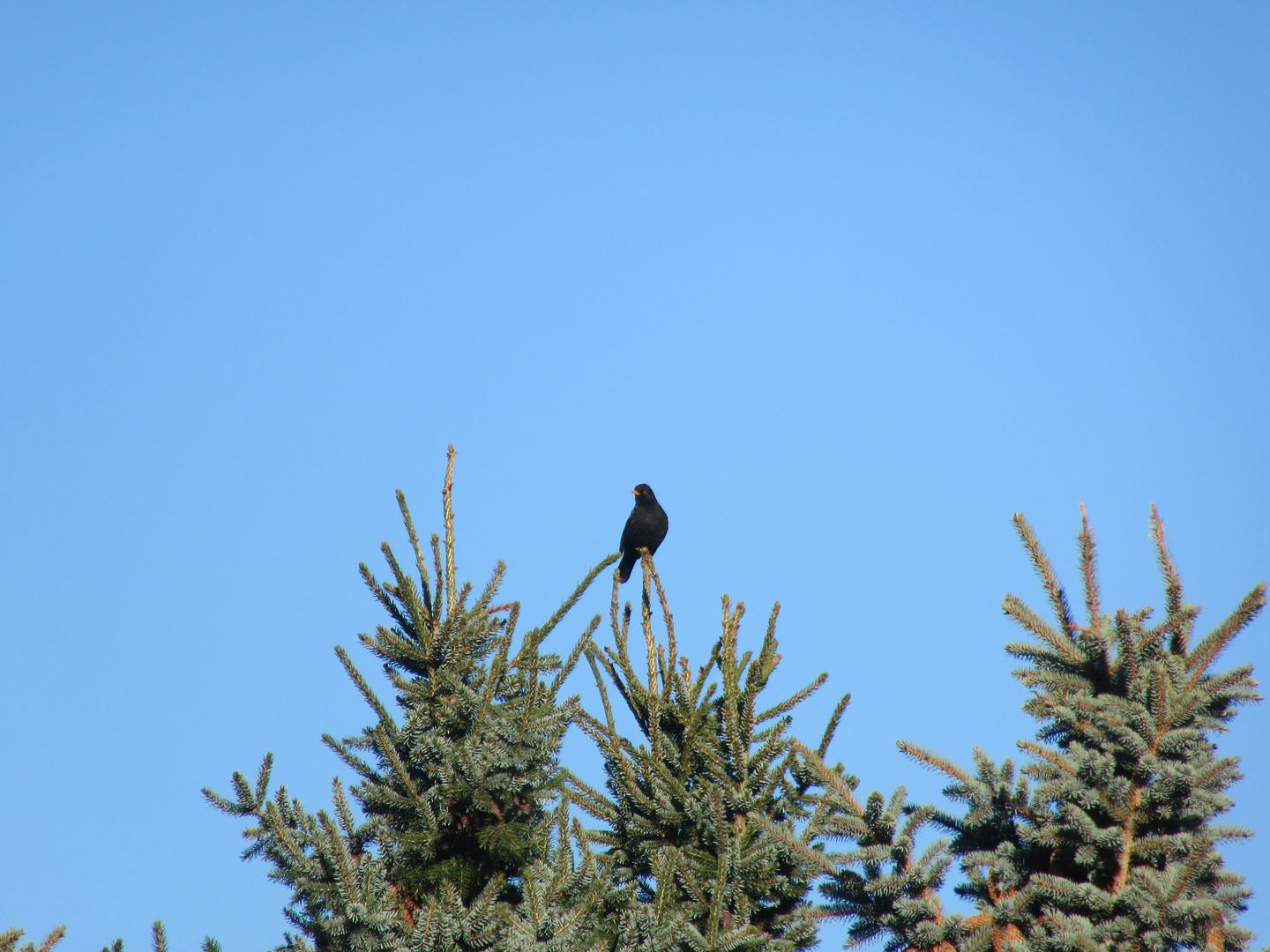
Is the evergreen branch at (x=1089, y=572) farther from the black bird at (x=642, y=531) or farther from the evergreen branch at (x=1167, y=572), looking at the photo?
the black bird at (x=642, y=531)

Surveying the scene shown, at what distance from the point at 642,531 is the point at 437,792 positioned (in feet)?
23.7

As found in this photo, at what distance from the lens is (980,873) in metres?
3.30

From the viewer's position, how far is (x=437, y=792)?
4633 millimetres

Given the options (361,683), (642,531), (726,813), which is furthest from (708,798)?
(642,531)

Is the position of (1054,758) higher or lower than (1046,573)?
lower

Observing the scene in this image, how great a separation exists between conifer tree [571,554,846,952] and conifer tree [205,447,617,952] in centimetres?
30

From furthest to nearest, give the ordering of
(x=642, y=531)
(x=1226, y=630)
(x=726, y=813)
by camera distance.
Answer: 1. (x=642, y=531)
2. (x=726, y=813)
3. (x=1226, y=630)

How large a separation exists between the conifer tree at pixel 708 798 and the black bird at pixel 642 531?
663 centimetres

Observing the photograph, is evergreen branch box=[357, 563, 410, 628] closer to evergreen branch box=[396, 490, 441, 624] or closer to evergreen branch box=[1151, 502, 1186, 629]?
evergreen branch box=[396, 490, 441, 624]

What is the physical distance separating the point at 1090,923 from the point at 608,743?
2.17m

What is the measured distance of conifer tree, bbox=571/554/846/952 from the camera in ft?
13.6

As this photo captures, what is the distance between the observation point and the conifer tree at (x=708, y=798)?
4148mm

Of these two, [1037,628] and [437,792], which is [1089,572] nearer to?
[1037,628]

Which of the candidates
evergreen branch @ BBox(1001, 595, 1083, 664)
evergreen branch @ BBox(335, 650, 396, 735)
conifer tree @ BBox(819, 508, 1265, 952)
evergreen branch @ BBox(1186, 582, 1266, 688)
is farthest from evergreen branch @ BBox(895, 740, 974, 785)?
evergreen branch @ BBox(335, 650, 396, 735)
